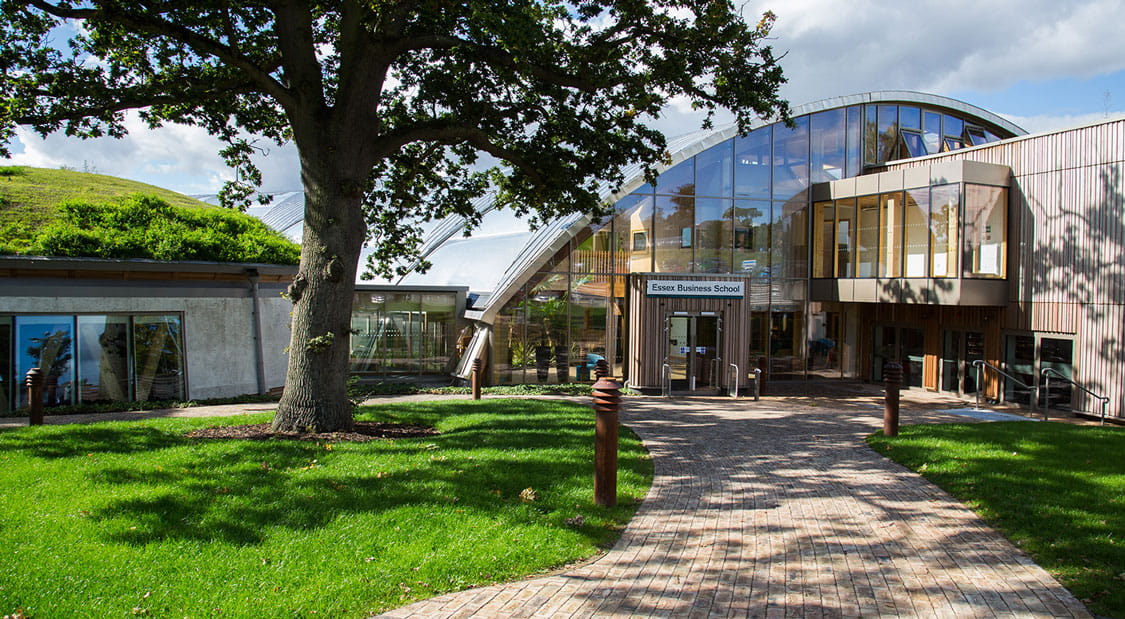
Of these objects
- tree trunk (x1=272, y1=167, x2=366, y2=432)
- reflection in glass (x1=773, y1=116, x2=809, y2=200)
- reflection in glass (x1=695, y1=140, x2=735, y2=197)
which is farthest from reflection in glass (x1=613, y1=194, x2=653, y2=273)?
tree trunk (x1=272, y1=167, x2=366, y2=432)

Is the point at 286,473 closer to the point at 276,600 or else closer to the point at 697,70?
the point at 276,600

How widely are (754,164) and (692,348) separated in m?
5.84

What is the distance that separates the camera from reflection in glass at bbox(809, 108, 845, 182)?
21.3m

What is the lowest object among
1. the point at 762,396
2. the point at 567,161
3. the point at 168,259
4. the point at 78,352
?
the point at 762,396

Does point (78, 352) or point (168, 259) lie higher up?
point (168, 259)

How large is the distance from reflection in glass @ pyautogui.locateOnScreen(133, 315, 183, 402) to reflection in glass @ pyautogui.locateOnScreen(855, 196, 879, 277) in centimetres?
1740

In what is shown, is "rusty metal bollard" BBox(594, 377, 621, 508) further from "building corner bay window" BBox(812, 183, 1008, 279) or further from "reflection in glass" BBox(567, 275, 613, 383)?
"building corner bay window" BBox(812, 183, 1008, 279)

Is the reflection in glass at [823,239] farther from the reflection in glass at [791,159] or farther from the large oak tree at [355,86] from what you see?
the large oak tree at [355,86]

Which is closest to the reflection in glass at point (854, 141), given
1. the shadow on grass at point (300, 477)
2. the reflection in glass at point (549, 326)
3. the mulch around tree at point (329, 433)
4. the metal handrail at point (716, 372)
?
the metal handrail at point (716, 372)

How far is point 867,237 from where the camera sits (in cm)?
1991

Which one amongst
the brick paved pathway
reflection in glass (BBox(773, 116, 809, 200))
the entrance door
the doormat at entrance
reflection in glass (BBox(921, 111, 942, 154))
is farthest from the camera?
reflection in glass (BBox(921, 111, 942, 154))

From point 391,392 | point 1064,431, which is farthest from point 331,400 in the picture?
point 1064,431

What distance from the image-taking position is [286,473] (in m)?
7.11

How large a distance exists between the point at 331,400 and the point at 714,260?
43.6ft
